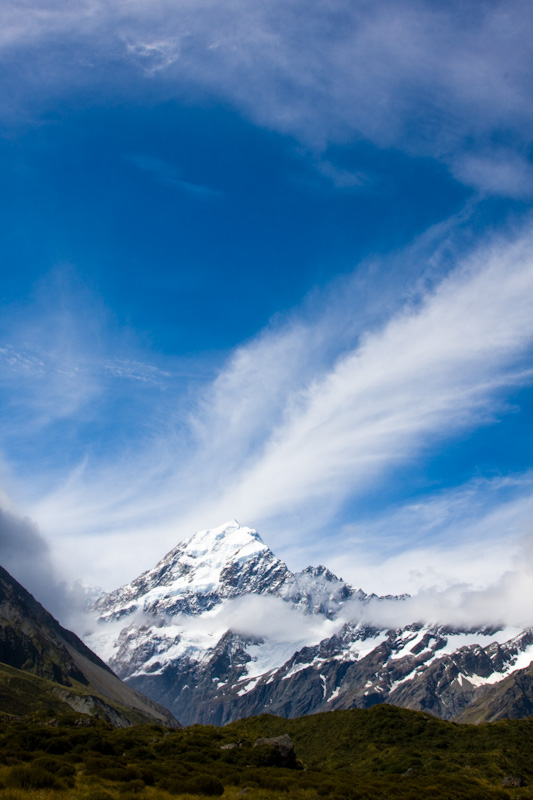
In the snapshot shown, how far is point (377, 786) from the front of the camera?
1832 inches

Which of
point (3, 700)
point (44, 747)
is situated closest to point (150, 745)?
point (44, 747)

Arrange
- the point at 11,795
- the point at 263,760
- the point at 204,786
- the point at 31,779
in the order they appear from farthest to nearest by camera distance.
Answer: the point at 263,760 → the point at 204,786 → the point at 31,779 → the point at 11,795

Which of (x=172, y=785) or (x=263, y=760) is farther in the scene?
(x=263, y=760)

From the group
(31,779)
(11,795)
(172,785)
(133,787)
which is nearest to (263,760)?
(172,785)

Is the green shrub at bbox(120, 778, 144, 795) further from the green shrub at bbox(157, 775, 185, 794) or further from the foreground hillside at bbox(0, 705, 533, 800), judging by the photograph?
the green shrub at bbox(157, 775, 185, 794)

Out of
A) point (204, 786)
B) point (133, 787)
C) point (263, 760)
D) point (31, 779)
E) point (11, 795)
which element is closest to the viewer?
point (11, 795)

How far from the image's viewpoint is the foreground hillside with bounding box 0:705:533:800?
29.7 m

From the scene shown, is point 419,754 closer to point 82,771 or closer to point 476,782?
point 476,782

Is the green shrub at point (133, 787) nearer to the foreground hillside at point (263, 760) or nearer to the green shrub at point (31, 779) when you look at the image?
the foreground hillside at point (263, 760)

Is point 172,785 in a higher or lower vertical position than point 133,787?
higher

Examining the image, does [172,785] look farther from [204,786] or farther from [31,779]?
[31,779]

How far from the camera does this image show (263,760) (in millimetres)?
50188

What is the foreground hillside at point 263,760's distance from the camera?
29.7m

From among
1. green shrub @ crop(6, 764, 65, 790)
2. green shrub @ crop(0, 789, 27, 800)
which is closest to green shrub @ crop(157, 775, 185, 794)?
green shrub @ crop(6, 764, 65, 790)
